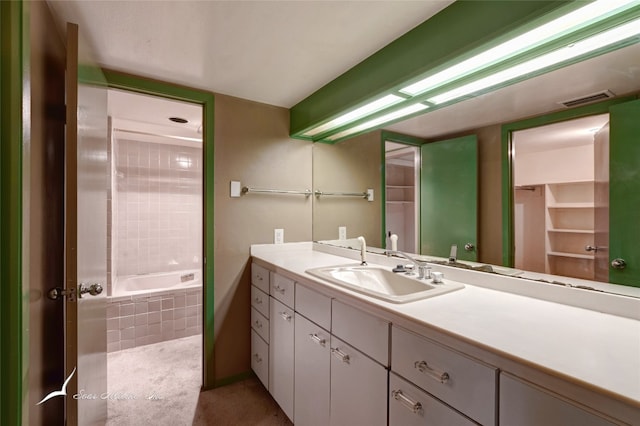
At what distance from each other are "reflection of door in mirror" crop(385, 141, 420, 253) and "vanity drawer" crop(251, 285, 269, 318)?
92 centimetres

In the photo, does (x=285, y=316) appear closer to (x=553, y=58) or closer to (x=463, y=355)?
(x=463, y=355)

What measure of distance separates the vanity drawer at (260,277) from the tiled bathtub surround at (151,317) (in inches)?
41.9

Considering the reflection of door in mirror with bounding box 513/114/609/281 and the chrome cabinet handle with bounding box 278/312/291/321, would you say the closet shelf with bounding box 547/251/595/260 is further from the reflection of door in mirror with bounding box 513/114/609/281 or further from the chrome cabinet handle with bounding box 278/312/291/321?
the chrome cabinet handle with bounding box 278/312/291/321

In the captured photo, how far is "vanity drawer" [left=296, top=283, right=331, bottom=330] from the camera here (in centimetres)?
131

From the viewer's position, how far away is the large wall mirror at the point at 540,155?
3.05ft

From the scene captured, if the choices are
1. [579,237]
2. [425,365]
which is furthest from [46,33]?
[579,237]

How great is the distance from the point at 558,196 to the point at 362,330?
2.91 feet

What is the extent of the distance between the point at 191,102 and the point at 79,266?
134 centimetres

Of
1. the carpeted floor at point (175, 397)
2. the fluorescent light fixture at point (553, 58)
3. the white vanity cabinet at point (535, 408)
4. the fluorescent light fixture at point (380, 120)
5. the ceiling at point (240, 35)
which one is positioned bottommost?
the carpeted floor at point (175, 397)

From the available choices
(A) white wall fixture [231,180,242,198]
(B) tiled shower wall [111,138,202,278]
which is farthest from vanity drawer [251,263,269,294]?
(B) tiled shower wall [111,138,202,278]

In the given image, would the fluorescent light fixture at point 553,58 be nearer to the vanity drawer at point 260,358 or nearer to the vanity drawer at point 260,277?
the vanity drawer at point 260,277

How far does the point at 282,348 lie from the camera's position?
1.67 metres
